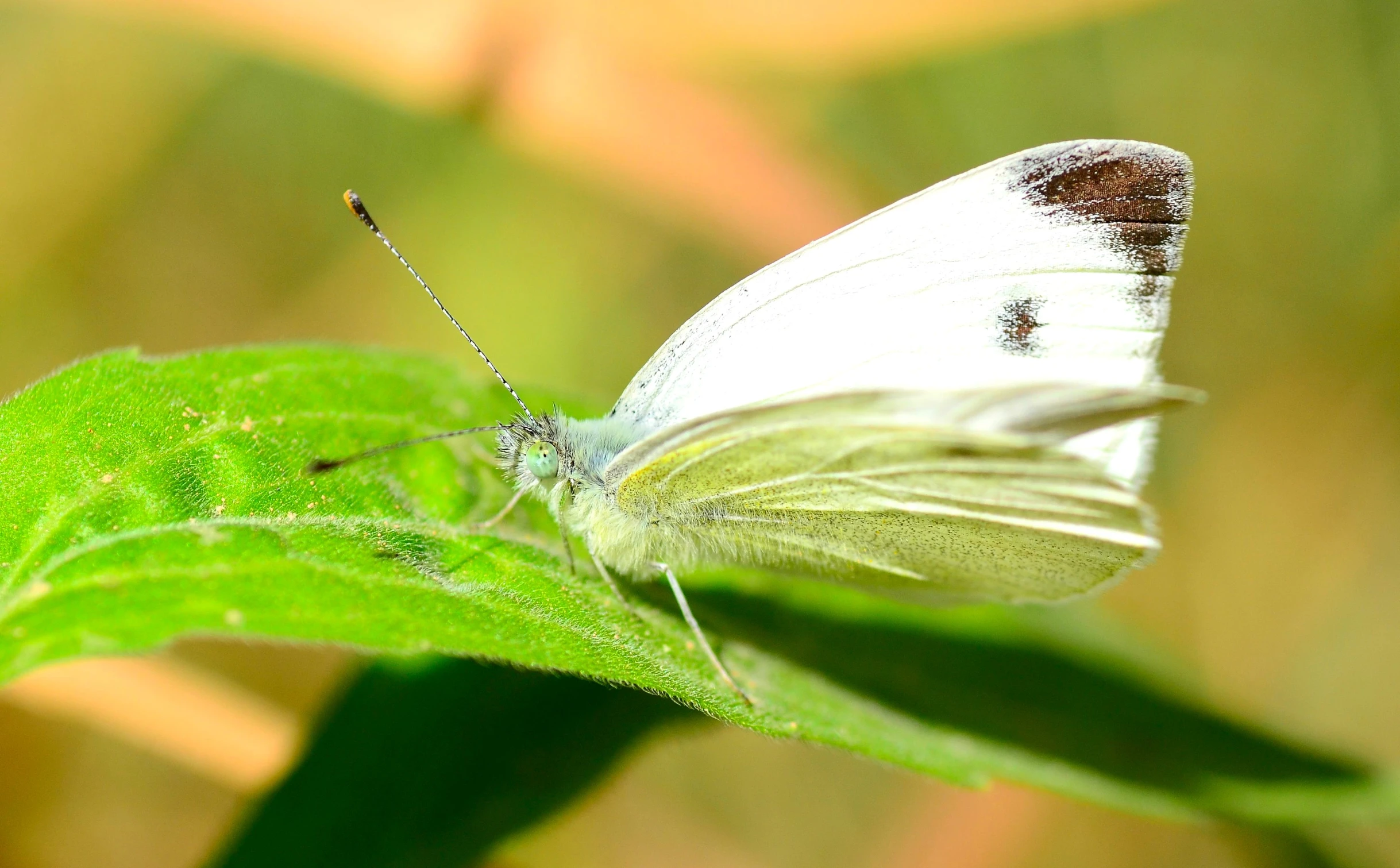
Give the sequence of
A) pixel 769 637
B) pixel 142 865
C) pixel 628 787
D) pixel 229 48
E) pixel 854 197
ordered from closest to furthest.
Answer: pixel 769 637 → pixel 142 865 → pixel 628 787 → pixel 854 197 → pixel 229 48

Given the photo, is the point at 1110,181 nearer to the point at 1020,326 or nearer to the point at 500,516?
the point at 1020,326

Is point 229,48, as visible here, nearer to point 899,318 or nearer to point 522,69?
point 522,69

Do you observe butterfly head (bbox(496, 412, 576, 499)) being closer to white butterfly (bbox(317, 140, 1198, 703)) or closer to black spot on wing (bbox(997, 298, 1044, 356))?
white butterfly (bbox(317, 140, 1198, 703))

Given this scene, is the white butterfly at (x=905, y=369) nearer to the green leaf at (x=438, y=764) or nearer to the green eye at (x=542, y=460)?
the green eye at (x=542, y=460)

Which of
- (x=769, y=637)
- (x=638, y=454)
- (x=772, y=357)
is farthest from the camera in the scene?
(x=769, y=637)

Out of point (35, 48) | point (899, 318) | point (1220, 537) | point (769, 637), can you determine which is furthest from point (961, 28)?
point (35, 48)
